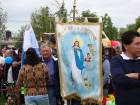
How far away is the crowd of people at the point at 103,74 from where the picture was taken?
543cm

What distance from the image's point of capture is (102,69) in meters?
9.89

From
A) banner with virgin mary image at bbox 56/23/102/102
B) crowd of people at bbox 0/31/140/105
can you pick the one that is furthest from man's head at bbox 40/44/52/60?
banner with virgin mary image at bbox 56/23/102/102

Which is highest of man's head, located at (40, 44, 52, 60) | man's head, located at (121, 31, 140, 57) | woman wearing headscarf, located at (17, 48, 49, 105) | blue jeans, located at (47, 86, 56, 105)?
man's head, located at (121, 31, 140, 57)

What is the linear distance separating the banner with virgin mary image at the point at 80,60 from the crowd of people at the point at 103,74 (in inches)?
8.1

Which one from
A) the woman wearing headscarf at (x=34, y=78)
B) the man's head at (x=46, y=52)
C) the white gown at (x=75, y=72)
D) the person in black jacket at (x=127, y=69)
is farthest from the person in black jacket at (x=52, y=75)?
the person in black jacket at (x=127, y=69)

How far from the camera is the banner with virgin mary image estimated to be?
948 cm

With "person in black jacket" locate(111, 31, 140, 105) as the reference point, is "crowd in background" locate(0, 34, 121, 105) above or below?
below

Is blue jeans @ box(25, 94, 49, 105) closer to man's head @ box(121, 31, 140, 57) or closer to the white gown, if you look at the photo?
the white gown

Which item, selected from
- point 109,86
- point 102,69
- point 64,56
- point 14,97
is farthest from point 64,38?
point 14,97

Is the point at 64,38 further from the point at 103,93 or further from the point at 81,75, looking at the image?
the point at 103,93

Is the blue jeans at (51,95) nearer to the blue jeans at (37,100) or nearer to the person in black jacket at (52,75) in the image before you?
the person in black jacket at (52,75)

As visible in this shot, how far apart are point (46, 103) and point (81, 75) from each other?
87 cm

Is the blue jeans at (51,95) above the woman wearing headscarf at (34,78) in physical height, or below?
below

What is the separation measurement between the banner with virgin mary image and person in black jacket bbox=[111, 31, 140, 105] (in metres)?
3.92
